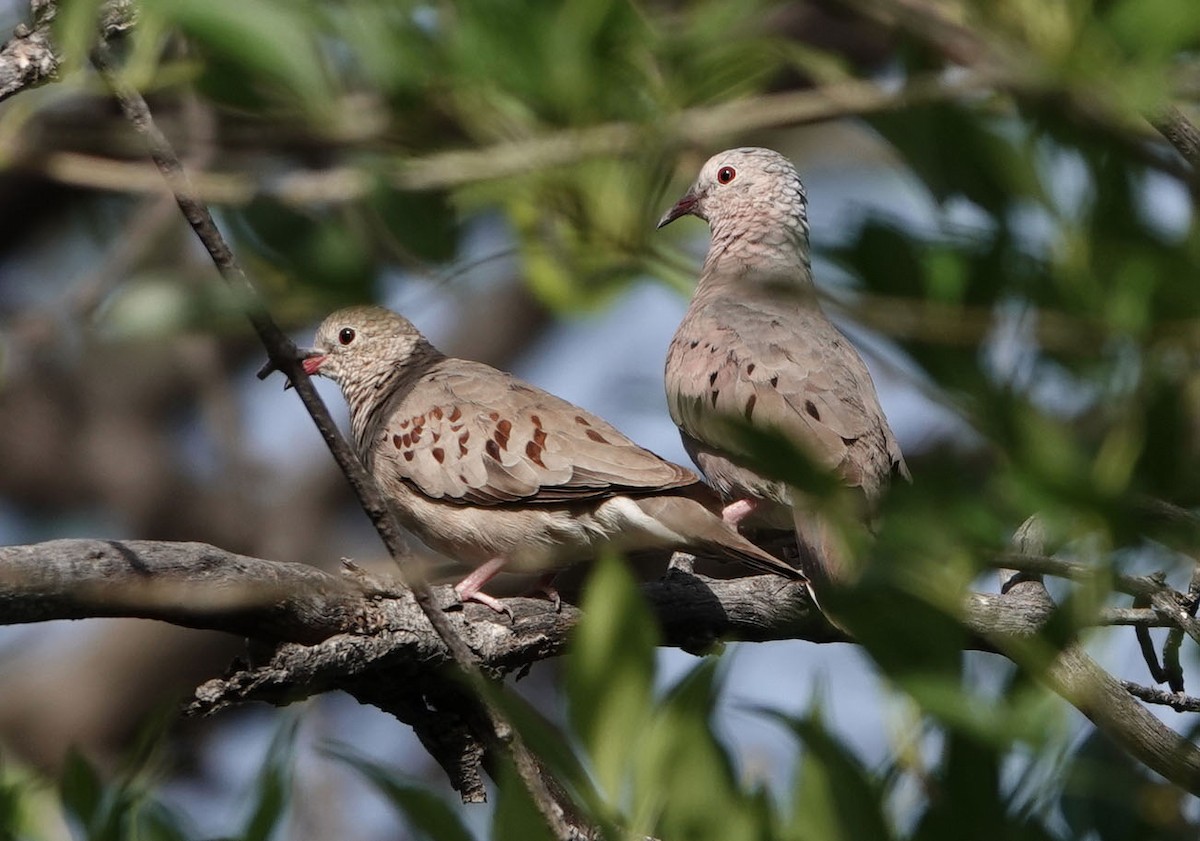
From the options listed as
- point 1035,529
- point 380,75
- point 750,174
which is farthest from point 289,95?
point 750,174

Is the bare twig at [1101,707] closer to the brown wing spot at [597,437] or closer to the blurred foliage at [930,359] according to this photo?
the blurred foliage at [930,359]

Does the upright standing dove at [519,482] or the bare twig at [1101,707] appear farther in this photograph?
the upright standing dove at [519,482]

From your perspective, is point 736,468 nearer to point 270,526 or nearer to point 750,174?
point 750,174

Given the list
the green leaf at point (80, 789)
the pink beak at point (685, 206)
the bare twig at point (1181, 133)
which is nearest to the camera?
the bare twig at point (1181, 133)

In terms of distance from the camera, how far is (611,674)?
1470mm

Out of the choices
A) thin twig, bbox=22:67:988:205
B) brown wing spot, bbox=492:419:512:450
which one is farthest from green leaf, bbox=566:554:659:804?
brown wing spot, bbox=492:419:512:450

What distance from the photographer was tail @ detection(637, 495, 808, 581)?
3914mm

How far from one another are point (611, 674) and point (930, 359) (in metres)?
0.42

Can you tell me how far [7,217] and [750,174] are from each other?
529cm

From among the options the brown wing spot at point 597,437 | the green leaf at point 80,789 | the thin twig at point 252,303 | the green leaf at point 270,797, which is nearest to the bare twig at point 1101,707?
the thin twig at point 252,303

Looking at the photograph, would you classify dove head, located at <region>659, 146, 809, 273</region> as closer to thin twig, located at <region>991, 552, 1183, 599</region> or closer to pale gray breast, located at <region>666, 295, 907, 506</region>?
pale gray breast, located at <region>666, 295, 907, 506</region>

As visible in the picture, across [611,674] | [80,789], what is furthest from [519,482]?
[611,674]

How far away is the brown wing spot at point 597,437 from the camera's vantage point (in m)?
4.63

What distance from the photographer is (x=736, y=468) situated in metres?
4.17
